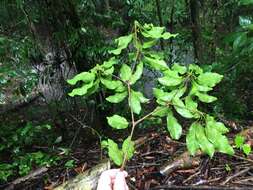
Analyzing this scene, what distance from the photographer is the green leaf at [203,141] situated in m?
1.55

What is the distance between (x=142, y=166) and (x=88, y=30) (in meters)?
1.66

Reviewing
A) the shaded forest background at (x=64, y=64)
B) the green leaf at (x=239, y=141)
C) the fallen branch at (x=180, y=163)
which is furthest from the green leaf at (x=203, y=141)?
the shaded forest background at (x=64, y=64)

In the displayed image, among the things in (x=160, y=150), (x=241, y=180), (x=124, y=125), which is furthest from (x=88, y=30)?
(x=124, y=125)

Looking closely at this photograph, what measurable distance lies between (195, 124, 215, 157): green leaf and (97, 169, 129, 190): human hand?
0.33 m

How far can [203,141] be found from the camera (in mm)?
1555

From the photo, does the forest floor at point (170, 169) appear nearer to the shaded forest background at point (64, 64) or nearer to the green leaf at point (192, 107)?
the shaded forest background at point (64, 64)

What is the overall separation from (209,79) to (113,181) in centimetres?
57

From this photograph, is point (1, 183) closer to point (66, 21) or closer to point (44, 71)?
point (44, 71)

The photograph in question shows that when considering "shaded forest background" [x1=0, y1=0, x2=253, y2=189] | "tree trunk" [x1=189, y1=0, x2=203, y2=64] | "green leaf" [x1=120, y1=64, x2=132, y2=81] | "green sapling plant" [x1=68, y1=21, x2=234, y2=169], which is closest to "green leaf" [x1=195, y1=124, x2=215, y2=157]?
"green sapling plant" [x1=68, y1=21, x2=234, y2=169]

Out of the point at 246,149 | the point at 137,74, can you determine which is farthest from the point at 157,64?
the point at 246,149

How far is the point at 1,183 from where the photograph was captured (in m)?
3.33

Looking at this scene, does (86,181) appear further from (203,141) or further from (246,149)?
(203,141)

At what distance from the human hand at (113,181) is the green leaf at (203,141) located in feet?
1.09

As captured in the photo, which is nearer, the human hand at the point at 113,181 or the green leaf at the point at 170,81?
the human hand at the point at 113,181
